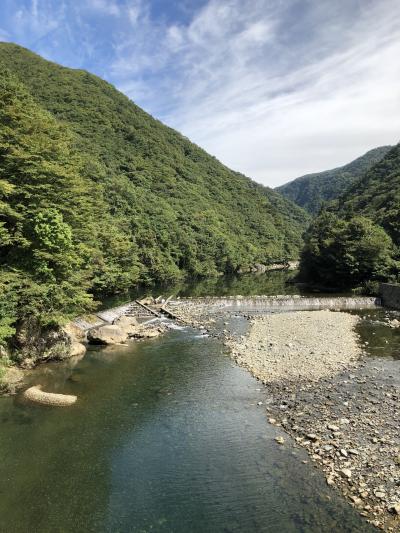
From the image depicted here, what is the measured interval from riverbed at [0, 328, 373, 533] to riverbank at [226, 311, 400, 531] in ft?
2.01

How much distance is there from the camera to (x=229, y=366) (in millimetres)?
21516

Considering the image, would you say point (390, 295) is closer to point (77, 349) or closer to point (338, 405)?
point (338, 405)

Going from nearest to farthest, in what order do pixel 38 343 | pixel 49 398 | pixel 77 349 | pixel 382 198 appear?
pixel 49 398
pixel 38 343
pixel 77 349
pixel 382 198

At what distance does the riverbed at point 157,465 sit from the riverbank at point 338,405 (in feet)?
2.01

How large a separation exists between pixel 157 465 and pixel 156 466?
0.18ft

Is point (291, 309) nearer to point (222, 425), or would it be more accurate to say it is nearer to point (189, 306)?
point (189, 306)

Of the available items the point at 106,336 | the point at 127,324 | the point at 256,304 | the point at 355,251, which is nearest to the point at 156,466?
the point at 106,336

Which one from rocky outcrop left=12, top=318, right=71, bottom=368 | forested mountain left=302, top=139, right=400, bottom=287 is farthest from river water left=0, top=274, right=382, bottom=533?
forested mountain left=302, top=139, right=400, bottom=287

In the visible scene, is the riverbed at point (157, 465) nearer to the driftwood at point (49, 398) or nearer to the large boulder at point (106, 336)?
Result: the driftwood at point (49, 398)

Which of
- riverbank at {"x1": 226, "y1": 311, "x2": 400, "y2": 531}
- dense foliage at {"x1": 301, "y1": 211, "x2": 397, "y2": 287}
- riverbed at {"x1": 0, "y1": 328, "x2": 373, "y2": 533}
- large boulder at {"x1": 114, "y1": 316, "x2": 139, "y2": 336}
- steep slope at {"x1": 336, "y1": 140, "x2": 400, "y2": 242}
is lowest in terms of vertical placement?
riverbed at {"x1": 0, "y1": 328, "x2": 373, "y2": 533}

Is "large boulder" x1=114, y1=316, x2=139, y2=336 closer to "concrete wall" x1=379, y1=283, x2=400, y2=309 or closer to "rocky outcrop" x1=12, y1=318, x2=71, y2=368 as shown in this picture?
"rocky outcrop" x1=12, y1=318, x2=71, y2=368

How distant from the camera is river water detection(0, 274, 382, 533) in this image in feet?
32.1

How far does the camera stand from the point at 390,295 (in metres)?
41.9

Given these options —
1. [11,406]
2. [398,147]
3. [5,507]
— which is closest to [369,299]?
[11,406]
